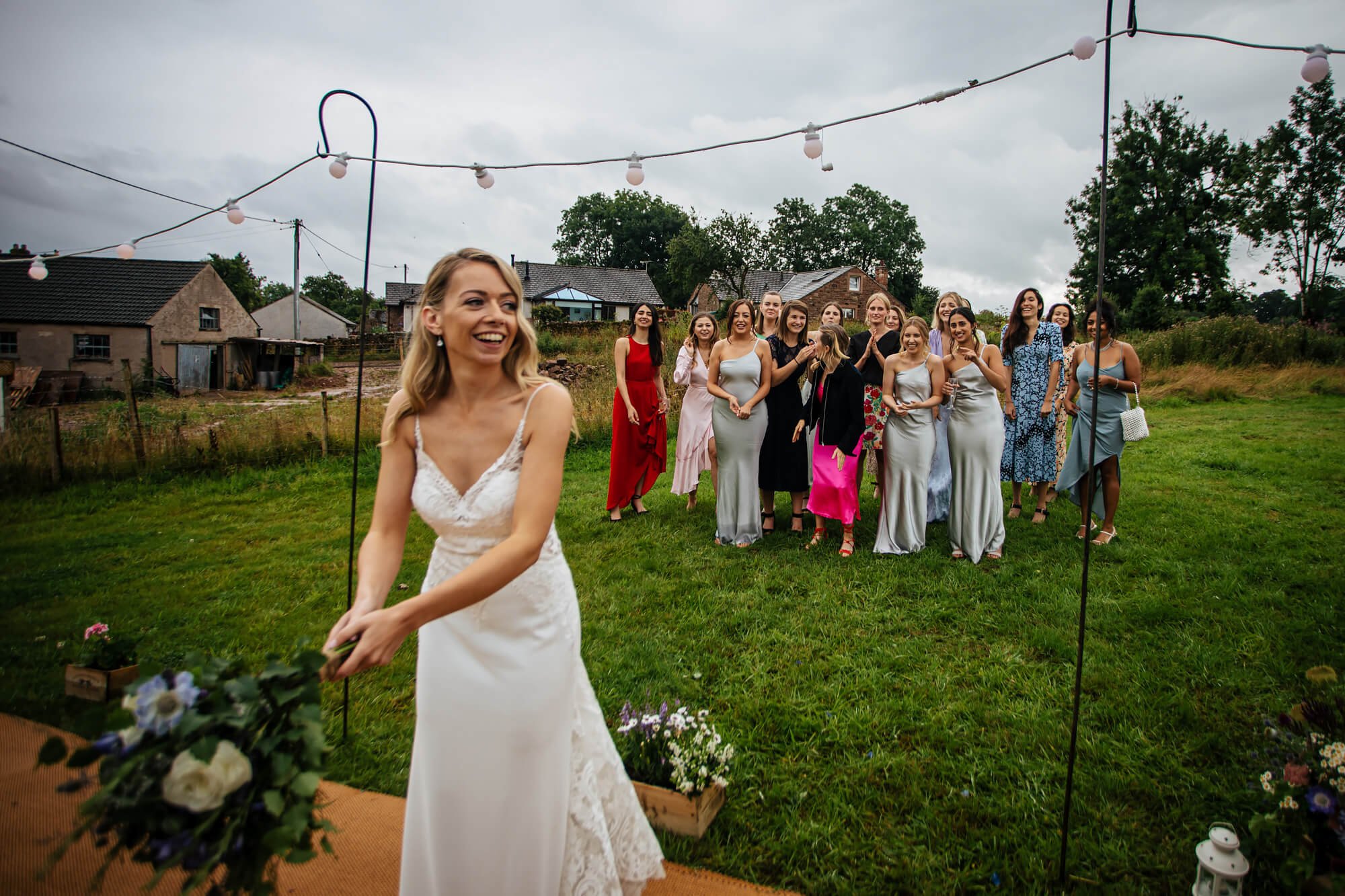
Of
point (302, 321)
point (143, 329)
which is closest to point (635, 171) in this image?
point (143, 329)

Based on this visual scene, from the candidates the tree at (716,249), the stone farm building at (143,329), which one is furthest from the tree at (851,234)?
the stone farm building at (143,329)

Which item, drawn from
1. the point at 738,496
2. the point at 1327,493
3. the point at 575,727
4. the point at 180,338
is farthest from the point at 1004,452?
the point at 180,338

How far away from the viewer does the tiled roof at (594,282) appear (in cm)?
5575

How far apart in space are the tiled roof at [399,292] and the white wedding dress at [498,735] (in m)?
63.1

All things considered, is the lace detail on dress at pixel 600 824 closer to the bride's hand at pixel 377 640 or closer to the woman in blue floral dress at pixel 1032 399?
the bride's hand at pixel 377 640

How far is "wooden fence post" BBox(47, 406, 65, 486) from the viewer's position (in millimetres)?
9195

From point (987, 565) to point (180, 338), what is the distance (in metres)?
36.2

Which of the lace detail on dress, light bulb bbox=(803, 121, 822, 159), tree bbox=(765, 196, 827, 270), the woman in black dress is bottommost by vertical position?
the lace detail on dress

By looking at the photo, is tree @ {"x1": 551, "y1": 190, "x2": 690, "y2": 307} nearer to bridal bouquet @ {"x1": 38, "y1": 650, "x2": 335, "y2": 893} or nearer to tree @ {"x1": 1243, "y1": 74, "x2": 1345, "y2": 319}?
tree @ {"x1": 1243, "y1": 74, "x2": 1345, "y2": 319}

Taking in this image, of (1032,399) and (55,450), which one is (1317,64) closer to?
(1032,399)

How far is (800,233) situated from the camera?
7262 centimetres

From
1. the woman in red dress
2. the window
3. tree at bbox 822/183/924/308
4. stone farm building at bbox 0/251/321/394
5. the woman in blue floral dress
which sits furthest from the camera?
tree at bbox 822/183/924/308

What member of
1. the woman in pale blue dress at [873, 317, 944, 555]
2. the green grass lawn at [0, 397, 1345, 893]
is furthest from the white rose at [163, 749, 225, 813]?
the woman in pale blue dress at [873, 317, 944, 555]

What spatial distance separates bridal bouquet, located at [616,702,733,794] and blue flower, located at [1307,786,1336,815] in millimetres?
2017
